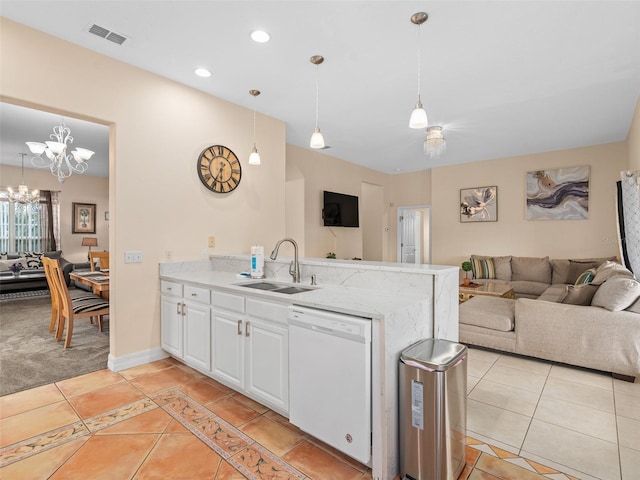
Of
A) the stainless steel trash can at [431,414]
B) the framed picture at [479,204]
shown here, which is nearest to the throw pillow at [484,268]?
the framed picture at [479,204]

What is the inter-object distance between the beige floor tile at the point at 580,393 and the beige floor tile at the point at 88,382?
3574 mm

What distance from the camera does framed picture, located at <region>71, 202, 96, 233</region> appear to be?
26.6ft

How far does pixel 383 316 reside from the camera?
1.62 meters

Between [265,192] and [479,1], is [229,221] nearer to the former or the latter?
[265,192]

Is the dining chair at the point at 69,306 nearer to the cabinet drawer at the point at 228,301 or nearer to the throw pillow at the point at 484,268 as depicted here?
the cabinet drawer at the point at 228,301

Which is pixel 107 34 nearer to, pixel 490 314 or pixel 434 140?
pixel 434 140

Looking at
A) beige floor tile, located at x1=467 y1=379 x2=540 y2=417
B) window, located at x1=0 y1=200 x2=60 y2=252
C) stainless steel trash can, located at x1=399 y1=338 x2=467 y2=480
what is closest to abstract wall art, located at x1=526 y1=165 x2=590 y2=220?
beige floor tile, located at x1=467 y1=379 x2=540 y2=417

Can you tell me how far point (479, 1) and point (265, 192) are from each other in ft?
9.51

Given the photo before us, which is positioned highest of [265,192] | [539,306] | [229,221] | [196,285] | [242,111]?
[242,111]

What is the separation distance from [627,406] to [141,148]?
Result: 4545 millimetres

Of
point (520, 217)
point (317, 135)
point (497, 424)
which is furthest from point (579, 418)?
point (520, 217)

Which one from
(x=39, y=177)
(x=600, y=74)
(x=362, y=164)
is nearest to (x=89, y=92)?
(x=600, y=74)

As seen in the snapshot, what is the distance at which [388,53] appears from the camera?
2.82m

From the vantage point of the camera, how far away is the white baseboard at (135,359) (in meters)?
2.97
